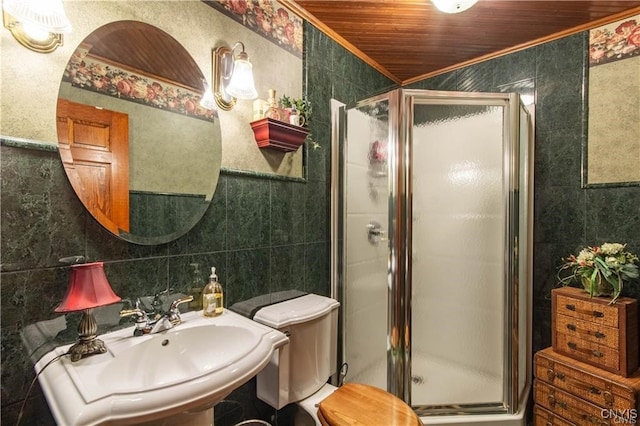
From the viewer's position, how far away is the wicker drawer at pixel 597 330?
4.77 feet

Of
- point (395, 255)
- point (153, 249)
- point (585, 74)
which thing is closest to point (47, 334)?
point (153, 249)

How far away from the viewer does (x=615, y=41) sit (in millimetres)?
1777

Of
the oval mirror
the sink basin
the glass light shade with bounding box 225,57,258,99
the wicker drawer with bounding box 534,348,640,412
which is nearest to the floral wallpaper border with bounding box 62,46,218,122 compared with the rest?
the oval mirror

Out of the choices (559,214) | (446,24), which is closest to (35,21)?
(446,24)

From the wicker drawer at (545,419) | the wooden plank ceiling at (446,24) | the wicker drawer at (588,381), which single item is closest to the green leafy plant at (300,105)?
the wooden plank ceiling at (446,24)

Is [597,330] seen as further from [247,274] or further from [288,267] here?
[247,274]

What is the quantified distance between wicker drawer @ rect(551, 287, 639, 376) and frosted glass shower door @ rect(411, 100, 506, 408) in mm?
295

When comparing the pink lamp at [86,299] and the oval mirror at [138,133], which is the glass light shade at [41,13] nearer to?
the oval mirror at [138,133]

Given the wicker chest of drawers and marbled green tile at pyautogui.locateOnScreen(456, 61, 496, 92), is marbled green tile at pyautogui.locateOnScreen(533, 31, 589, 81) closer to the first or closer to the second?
marbled green tile at pyautogui.locateOnScreen(456, 61, 496, 92)

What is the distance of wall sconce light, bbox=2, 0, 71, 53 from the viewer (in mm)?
825

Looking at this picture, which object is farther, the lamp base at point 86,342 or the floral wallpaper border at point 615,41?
the floral wallpaper border at point 615,41

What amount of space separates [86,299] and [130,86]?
732 millimetres

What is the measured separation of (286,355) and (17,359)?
2.76 ft

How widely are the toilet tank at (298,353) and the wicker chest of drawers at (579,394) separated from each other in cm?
116
